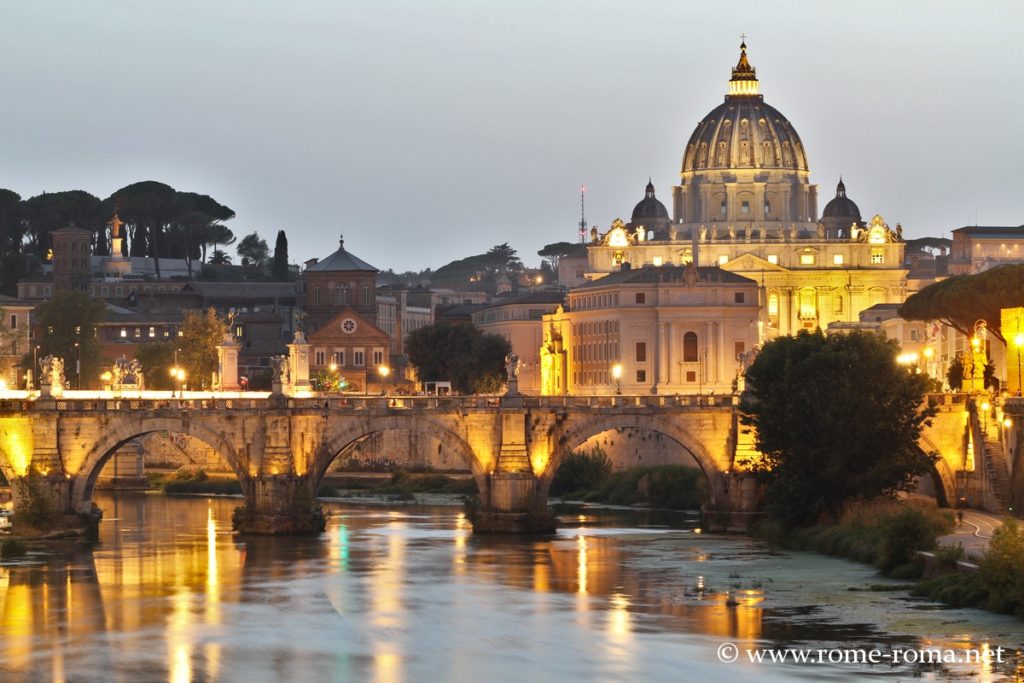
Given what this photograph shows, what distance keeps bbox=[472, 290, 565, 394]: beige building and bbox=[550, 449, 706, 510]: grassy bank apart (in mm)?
66199

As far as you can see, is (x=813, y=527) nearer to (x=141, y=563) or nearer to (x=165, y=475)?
(x=141, y=563)

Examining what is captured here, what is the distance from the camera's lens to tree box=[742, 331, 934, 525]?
8112cm

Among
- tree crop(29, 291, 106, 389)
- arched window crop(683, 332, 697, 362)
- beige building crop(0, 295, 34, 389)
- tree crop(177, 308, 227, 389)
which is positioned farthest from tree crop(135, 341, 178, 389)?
arched window crop(683, 332, 697, 362)

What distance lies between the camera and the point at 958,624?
58750mm

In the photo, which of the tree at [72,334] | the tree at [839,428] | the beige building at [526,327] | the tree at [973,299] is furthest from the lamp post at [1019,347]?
the beige building at [526,327]

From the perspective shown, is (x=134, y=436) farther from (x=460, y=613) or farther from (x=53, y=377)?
(x=460, y=613)

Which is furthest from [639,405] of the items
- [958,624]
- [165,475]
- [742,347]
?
[742,347]

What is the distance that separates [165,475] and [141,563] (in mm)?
44647

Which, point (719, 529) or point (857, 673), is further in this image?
point (719, 529)

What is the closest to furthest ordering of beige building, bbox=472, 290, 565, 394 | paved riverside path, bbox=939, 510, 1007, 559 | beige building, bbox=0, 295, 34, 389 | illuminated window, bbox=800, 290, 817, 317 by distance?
paved riverside path, bbox=939, 510, 1007, 559, beige building, bbox=0, 295, 34, 389, beige building, bbox=472, 290, 565, 394, illuminated window, bbox=800, 290, 817, 317

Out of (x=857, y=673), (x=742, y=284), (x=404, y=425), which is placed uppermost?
(x=742, y=284)

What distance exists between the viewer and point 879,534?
73.8 metres

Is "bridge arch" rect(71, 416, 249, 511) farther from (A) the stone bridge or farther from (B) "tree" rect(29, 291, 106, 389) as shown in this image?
(B) "tree" rect(29, 291, 106, 389)

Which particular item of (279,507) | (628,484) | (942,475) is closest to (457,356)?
(628,484)
